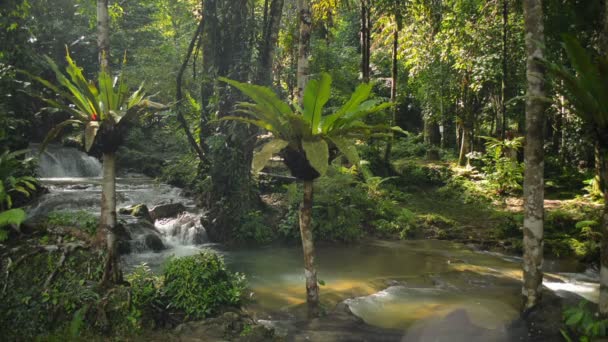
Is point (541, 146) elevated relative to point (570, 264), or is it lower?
elevated

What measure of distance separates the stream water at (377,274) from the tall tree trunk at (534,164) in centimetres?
73

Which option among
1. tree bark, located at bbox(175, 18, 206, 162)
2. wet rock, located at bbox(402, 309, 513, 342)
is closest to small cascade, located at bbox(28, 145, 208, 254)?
tree bark, located at bbox(175, 18, 206, 162)

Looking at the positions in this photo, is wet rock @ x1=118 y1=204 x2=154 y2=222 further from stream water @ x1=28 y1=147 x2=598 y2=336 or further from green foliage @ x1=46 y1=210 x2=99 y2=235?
green foliage @ x1=46 y1=210 x2=99 y2=235

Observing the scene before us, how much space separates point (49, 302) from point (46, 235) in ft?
3.83

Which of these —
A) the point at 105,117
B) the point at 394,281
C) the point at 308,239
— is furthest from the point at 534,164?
the point at 105,117

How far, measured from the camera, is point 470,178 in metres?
16.5

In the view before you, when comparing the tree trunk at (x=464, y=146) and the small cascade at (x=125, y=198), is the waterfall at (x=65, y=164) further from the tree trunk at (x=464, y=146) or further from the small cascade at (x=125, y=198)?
the tree trunk at (x=464, y=146)

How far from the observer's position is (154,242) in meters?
10.1

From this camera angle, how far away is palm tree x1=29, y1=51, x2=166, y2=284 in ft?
15.7

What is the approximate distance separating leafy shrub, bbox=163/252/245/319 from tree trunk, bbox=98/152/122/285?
1.93 ft

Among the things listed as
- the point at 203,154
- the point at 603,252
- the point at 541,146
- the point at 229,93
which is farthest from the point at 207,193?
the point at 603,252

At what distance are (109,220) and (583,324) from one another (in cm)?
536

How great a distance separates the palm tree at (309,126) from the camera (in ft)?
15.4

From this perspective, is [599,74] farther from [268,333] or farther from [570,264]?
[570,264]
